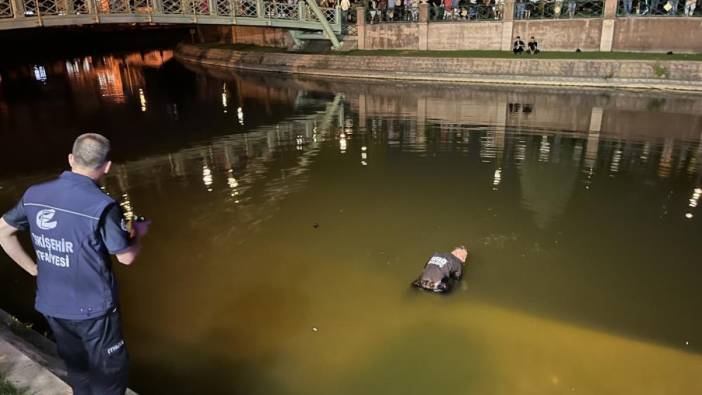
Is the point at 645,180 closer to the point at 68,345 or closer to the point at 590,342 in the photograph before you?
the point at 590,342

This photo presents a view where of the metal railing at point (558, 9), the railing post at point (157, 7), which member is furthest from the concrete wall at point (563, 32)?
the railing post at point (157, 7)

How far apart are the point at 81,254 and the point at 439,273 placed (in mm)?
4353

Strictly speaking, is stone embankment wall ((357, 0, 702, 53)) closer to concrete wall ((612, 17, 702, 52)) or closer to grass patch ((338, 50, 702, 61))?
concrete wall ((612, 17, 702, 52))

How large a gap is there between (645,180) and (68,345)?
1079 centimetres

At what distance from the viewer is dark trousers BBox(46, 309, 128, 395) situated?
3.34 meters

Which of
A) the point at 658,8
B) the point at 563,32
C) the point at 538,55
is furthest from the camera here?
the point at 563,32

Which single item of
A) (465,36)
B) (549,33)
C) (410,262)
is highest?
(549,33)

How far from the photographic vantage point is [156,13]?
75.0ft

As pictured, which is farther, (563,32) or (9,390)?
(563,32)

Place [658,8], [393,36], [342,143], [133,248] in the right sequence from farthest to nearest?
1. [393,36]
2. [658,8]
3. [342,143]
4. [133,248]

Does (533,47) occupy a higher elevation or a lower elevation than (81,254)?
higher

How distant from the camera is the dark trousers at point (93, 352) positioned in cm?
334

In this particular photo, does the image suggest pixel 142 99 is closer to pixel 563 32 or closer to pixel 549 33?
pixel 549 33

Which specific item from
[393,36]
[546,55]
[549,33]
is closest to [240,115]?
[393,36]
